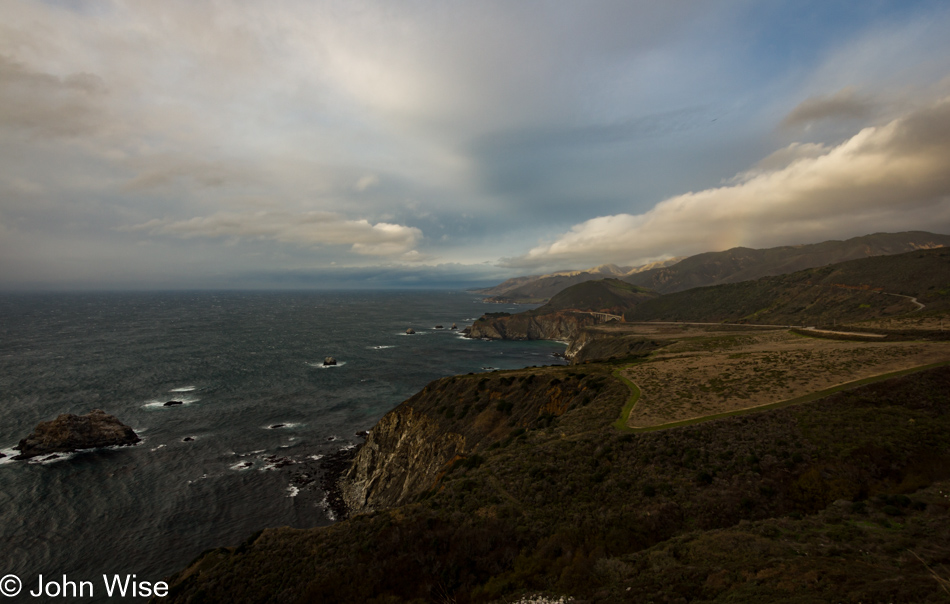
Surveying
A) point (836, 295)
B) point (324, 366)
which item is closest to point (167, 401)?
point (324, 366)

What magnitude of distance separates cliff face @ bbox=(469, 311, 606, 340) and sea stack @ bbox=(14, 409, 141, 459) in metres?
123

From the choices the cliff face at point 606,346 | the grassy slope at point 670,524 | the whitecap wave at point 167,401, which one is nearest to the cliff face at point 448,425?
the grassy slope at point 670,524

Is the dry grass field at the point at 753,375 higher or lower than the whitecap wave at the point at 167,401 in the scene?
higher

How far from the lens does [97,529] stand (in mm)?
39531

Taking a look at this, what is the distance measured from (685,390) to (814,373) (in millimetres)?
11907

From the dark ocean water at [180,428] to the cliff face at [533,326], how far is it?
82.6 feet

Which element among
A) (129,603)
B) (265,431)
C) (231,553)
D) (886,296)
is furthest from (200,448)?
(886,296)

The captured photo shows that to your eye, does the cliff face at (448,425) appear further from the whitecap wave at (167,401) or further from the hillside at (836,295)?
the hillside at (836,295)

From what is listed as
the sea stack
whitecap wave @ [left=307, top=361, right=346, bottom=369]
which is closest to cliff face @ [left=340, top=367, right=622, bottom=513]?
the sea stack

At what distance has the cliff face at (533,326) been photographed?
170 metres

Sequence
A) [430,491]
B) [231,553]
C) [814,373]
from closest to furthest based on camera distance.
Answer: [231,553], [430,491], [814,373]

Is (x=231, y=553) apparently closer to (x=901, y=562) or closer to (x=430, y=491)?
(x=430, y=491)

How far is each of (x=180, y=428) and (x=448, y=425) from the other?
2058 inches

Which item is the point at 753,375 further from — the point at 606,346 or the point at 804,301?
the point at 804,301
